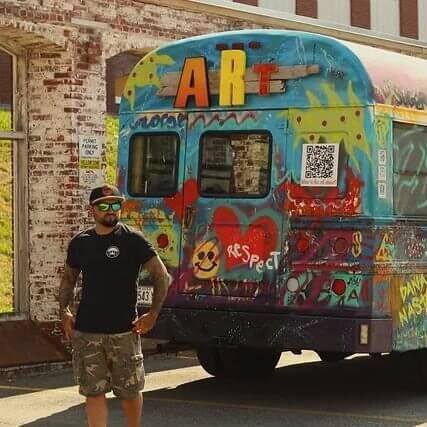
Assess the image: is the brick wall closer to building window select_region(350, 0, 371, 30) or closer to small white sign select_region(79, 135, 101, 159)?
building window select_region(350, 0, 371, 30)

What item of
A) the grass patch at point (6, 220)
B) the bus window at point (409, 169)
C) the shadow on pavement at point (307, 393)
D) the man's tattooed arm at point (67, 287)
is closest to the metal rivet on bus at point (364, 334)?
the shadow on pavement at point (307, 393)

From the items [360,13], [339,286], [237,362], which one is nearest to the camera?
[339,286]

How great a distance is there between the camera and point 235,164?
432 inches

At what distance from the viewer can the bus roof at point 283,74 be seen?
1036 cm

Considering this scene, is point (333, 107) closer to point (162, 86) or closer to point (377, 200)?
point (377, 200)

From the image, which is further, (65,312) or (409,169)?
(409,169)

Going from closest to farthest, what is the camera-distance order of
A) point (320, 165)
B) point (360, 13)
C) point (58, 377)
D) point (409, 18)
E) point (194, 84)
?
point (320, 165), point (194, 84), point (58, 377), point (360, 13), point (409, 18)

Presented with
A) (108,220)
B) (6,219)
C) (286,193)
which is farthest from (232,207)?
(6,219)

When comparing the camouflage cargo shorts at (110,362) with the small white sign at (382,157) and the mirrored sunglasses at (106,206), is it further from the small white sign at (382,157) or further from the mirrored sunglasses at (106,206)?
the small white sign at (382,157)

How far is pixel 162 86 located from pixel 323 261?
226cm

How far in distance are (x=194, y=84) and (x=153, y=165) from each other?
2.79 ft

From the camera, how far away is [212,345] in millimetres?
10703

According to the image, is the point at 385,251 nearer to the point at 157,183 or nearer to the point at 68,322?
the point at 157,183

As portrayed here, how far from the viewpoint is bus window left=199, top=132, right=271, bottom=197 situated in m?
10.7
